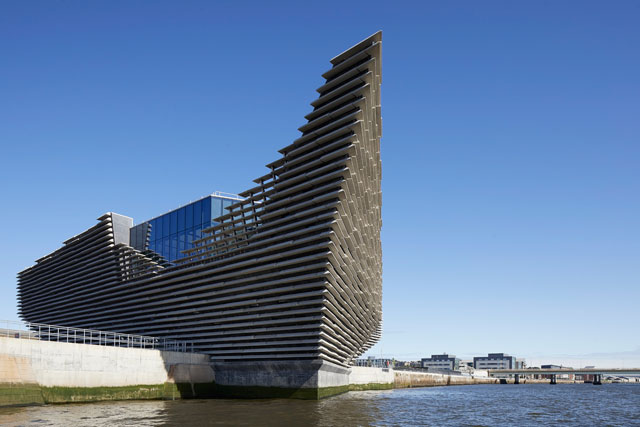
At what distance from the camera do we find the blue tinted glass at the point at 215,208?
2680 inches

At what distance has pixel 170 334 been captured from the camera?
209 ft

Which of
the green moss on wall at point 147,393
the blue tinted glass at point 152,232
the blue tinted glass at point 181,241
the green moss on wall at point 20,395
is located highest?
the blue tinted glass at point 152,232

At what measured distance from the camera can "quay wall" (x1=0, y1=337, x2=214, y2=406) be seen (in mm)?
38594

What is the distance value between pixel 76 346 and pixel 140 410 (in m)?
9.82

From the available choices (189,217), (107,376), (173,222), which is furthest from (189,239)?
(107,376)

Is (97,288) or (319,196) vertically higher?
(319,196)

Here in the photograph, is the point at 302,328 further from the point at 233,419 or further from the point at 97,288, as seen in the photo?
the point at 97,288

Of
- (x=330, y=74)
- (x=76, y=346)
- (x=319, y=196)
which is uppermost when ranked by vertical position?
(x=330, y=74)

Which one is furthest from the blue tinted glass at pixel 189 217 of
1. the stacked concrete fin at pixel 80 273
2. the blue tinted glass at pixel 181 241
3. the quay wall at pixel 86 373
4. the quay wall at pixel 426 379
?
the quay wall at pixel 426 379

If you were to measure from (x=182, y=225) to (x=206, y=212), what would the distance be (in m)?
5.54

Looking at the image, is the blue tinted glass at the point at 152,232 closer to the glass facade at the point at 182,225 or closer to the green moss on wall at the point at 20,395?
the glass facade at the point at 182,225

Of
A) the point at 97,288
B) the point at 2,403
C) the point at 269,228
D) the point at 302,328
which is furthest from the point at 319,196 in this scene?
the point at 97,288

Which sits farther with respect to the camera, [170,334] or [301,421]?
[170,334]

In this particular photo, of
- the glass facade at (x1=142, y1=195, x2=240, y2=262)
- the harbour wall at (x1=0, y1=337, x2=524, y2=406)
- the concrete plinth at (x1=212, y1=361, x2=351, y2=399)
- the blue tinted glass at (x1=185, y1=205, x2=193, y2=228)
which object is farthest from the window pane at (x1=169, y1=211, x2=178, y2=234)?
the concrete plinth at (x1=212, y1=361, x2=351, y2=399)
